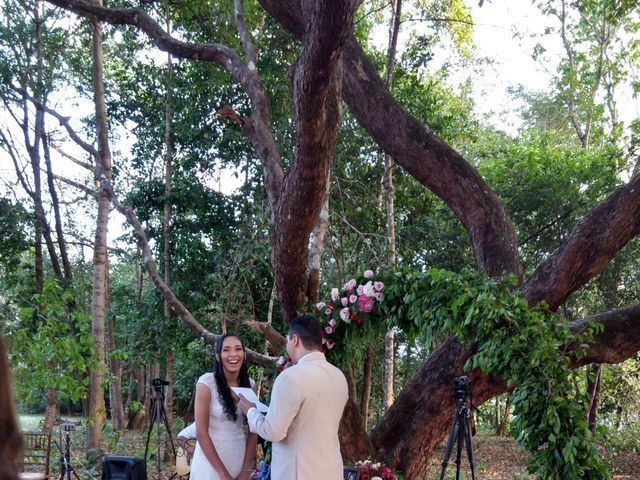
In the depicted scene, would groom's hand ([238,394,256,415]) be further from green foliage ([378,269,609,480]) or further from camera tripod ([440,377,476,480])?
green foliage ([378,269,609,480])

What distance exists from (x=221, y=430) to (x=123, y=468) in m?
0.41

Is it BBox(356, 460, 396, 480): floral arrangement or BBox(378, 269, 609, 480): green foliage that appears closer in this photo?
BBox(378, 269, 609, 480): green foliage

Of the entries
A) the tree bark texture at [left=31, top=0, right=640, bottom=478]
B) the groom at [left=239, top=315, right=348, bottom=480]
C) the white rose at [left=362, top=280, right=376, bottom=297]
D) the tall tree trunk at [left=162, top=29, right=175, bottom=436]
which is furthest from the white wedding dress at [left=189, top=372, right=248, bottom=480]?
the tall tree trunk at [left=162, top=29, right=175, bottom=436]

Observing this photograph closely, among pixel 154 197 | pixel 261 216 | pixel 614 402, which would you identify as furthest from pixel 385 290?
pixel 614 402

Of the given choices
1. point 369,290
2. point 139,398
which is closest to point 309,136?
point 369,290

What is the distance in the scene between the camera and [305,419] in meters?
2.54

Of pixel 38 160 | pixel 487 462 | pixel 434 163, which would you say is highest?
pixel 38 160

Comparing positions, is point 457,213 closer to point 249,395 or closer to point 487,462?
point 249,395

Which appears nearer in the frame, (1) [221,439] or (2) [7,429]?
(2) [7,429]

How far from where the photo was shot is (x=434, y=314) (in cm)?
407

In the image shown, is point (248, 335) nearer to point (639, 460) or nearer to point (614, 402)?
point (639, 460)

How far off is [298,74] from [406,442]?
3079 millimetres

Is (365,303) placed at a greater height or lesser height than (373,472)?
greater

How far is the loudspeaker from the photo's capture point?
269 centimetres
